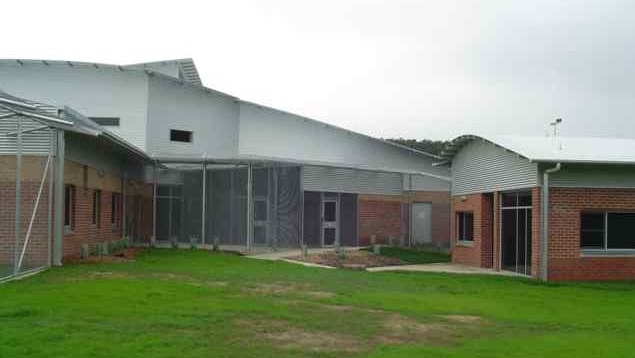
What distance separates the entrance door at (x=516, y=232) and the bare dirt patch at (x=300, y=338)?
13.0 metres

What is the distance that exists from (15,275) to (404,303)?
26.2 ft

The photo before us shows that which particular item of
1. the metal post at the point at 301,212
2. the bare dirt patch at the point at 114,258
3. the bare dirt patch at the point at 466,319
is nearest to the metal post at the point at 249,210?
the metal post at the point at 301,212

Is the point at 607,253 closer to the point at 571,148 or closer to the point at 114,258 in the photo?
the point at 571,148

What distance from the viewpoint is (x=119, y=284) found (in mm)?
15203

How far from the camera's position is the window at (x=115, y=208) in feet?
90.8

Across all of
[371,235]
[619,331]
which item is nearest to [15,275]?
[619,331]

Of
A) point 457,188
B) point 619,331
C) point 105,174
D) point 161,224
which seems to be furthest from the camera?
point 161,224

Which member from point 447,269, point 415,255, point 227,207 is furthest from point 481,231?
point 227,207

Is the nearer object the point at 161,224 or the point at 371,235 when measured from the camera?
the point at 161,224

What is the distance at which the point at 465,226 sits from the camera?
1091 inches

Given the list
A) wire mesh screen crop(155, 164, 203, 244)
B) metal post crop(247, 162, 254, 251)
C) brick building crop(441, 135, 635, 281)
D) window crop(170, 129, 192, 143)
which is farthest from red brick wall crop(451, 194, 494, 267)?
window crop(170, 129, 192, 143)

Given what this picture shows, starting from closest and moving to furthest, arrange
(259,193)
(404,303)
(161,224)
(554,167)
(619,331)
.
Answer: (619,331)
(404,303)
(554,167)
(259,193)
(161,224)

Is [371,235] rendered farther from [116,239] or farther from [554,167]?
[554,167]

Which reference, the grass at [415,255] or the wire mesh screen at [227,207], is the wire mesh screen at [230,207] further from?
the grass at [415,255]
